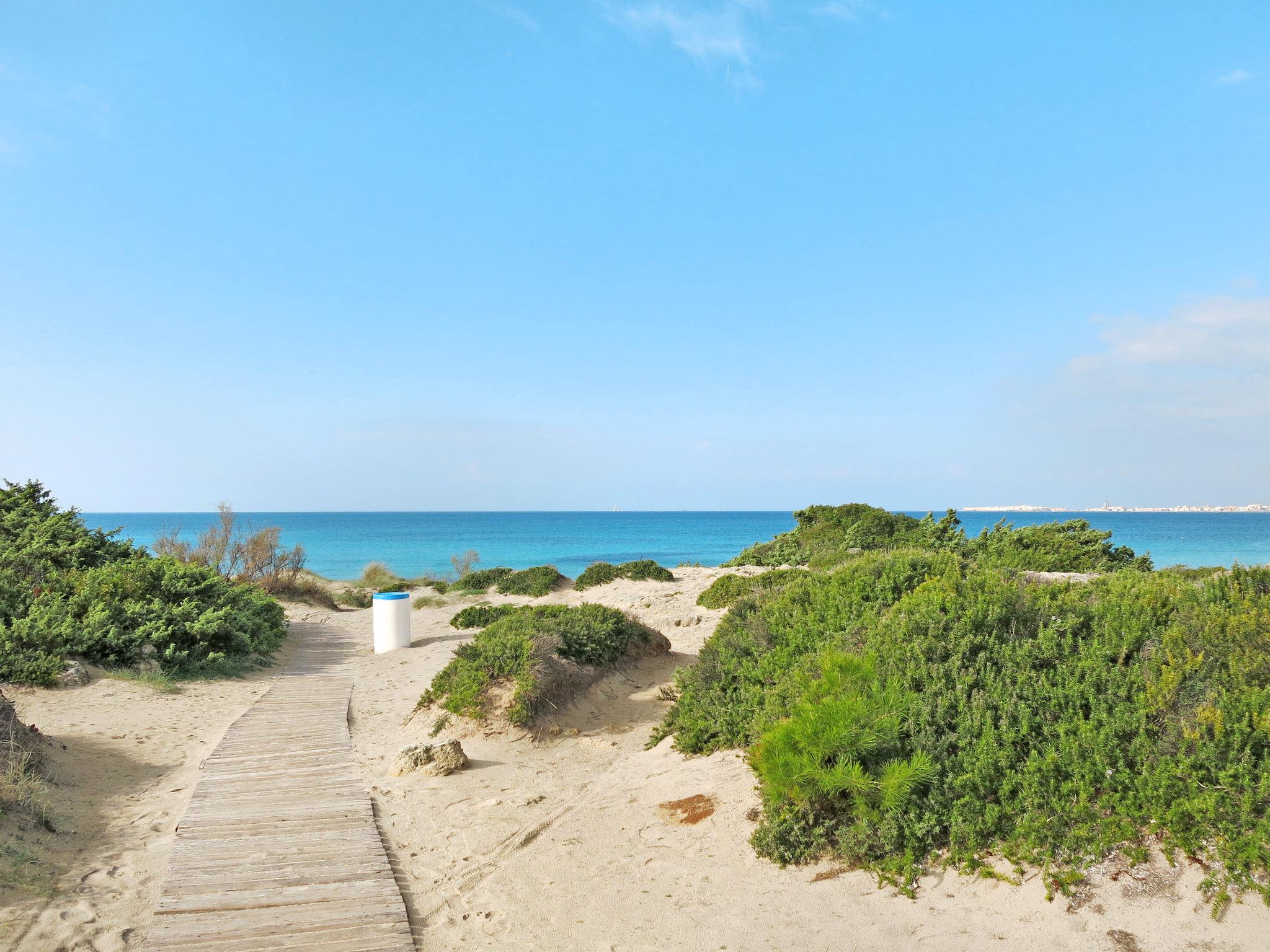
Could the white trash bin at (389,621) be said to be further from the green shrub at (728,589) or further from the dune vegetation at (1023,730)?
the dune vegetation at (1023,730)

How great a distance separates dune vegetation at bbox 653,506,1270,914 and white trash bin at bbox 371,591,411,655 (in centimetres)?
894

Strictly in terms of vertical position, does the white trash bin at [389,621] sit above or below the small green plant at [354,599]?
above

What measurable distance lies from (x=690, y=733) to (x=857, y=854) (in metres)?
2.77

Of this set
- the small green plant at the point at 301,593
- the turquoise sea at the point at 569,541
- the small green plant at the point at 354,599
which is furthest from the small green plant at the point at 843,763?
the turquoise sea at the point at 569,541

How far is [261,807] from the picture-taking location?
6.49 meters

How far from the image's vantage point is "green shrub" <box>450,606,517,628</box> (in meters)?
17.7

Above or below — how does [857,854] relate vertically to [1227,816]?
below

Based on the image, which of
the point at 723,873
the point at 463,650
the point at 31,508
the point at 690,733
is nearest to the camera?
the point at 723,873

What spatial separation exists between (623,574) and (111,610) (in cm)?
1556

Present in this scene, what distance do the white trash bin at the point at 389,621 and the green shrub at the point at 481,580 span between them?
37.5 feet

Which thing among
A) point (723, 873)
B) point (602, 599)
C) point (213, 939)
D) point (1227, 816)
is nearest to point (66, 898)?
point (213, 939)

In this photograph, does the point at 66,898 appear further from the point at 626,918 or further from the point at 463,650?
the point at 463,650

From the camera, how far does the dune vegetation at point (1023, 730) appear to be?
15.4 ft

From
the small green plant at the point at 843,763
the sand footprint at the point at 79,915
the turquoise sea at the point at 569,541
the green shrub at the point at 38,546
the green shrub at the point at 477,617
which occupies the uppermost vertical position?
the green shrub at the point at 38,546
